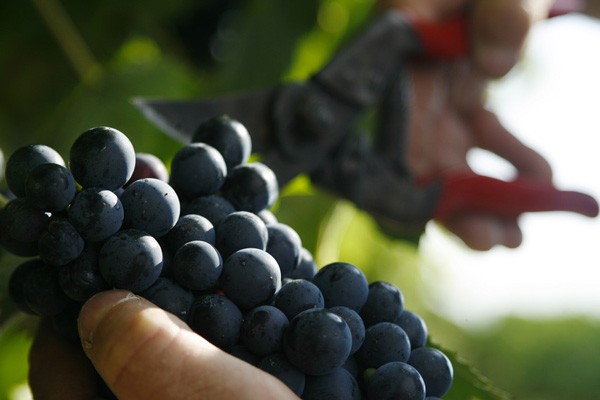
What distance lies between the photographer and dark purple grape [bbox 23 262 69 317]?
47cm

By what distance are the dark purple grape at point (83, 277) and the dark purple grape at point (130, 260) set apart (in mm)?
12

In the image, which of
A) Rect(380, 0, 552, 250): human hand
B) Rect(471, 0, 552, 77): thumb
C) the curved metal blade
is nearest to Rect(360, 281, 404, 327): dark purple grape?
the curved metal blade

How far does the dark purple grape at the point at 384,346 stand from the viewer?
447 mm

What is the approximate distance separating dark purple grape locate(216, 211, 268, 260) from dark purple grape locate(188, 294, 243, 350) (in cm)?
5

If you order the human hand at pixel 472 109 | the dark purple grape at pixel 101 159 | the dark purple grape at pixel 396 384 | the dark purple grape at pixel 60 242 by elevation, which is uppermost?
the dark purple grape at pixel 101 159

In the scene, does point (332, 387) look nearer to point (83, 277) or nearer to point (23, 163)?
point (83, 277)

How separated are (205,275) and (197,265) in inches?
0.4

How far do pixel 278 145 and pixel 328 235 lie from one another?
388 mm

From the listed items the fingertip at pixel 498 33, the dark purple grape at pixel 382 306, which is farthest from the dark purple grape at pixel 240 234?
the fingertip at pixel 498 33

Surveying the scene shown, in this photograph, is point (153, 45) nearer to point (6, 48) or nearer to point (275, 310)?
point (6, 48)

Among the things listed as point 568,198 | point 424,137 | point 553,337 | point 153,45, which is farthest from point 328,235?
point 553,337

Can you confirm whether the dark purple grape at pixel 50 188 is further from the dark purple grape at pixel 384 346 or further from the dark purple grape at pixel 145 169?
the dark purple grape at pixel 384 346

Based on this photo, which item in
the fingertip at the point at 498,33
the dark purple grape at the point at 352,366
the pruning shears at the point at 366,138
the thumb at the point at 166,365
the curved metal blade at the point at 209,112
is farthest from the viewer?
the fingertip at the point at 498,33

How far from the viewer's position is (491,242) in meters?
1.01
